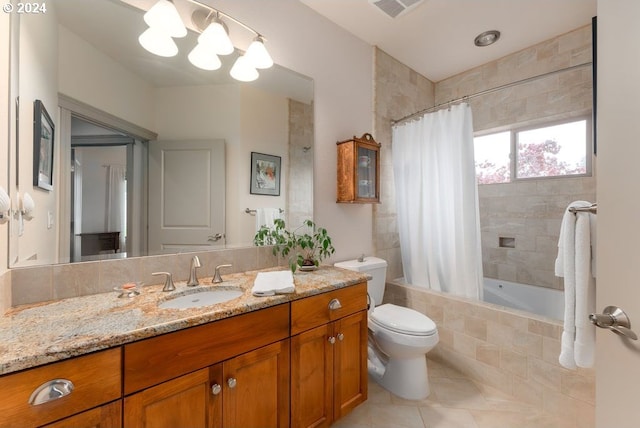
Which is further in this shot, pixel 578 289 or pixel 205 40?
pixel 205 40

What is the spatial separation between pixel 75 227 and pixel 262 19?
1565 mm

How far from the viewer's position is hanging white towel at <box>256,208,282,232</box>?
5.59 feet

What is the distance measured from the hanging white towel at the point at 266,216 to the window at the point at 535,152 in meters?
2.36

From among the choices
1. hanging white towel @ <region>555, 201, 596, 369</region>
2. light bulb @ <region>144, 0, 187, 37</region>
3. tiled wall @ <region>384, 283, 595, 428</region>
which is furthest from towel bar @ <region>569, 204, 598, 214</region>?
light bulb @ <region>144, 0, 187, 37</region>

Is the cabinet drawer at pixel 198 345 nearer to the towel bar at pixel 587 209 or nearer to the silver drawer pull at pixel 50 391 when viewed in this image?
the silver drawer pull at pixel 50 391

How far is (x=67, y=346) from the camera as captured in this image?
700 mm

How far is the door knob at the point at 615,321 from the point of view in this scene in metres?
0.65

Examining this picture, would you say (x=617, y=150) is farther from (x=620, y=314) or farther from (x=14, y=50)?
(x=14, y=50)

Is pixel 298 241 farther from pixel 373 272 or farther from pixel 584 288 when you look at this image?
pixel 584 288

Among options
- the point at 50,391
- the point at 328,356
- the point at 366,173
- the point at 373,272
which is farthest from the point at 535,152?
the point at 50,391

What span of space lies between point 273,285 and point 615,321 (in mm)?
1116

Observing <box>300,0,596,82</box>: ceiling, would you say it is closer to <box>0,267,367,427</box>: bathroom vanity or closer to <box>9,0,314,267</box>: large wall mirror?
<box>9,0,314,267</box>: large wall mirror

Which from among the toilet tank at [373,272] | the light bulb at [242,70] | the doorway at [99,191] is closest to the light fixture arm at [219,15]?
the light bulb at [242,70]

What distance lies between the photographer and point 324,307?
132cm
